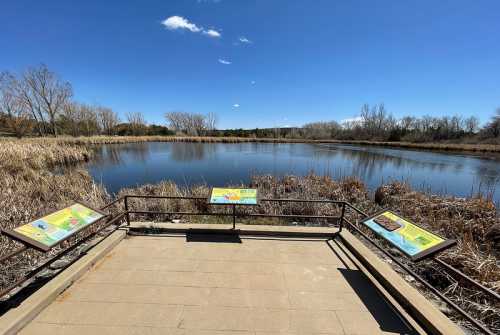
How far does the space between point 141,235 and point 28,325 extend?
179 centimetres

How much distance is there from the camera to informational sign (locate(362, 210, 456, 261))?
6.67 ft

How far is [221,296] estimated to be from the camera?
7.38 ft

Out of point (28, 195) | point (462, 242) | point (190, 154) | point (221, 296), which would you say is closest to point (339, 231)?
point (221, 296)

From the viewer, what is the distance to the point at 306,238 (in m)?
3.64

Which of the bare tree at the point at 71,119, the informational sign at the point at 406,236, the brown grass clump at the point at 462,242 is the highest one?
the bare tree at the point at 71,119

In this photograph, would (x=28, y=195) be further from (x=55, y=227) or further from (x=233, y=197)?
(x=233, y=197)

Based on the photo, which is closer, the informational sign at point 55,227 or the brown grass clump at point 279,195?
the informational sign at point 55,227

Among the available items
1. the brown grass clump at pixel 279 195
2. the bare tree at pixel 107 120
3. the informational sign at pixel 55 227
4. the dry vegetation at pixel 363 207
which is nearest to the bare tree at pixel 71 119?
the bare tree at pixel 107 120

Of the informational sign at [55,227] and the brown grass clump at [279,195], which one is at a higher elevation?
the informational sign at [55,227]

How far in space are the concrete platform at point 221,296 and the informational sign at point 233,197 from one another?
71cm

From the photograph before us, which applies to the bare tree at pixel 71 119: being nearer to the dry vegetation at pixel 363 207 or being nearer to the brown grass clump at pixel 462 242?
the dry vegetation at pixel 363 207

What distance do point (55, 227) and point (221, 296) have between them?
1.99m

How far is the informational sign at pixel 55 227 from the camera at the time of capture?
1.96 m

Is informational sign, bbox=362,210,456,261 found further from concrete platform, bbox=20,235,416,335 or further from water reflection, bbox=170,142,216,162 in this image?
water reflection, bbox=170,142,216,162
